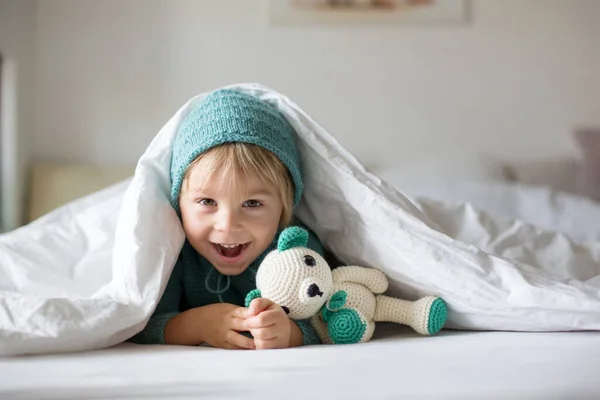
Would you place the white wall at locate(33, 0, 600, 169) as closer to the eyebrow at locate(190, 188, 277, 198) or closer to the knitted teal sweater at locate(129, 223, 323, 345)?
the knitted teal sweater at locate(129, 223, 323, 345)

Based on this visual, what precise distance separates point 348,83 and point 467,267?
160 cm

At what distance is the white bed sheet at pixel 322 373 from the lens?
0.77 meters

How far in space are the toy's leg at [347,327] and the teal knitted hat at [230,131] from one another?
10.6 inches

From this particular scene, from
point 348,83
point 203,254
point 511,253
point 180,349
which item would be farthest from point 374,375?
point 348,83

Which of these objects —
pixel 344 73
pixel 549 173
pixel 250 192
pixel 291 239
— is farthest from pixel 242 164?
pixel 549 173

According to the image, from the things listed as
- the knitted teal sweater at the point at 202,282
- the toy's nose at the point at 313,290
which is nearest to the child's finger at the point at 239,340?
the toy's nose at the point at 313,290

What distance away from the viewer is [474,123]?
266 cm

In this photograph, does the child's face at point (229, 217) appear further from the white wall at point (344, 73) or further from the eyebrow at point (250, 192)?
the white wall at point (344, 73)

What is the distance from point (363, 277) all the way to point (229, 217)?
0.24 metres

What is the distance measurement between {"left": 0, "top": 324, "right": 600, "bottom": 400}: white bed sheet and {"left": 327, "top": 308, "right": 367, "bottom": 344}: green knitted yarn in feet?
0.28

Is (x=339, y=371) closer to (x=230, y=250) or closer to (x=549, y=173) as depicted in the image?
(x=230, y=250)

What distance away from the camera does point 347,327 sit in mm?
1046

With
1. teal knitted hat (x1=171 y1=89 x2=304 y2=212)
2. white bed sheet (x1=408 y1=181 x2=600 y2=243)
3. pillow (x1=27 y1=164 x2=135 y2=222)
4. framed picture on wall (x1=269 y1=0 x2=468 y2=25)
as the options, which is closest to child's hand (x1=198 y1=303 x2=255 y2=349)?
teal knitted hat (x1=171 y1=89 x2=304 y2=212)

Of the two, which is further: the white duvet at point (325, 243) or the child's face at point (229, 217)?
the child's face at point (229, 217)
